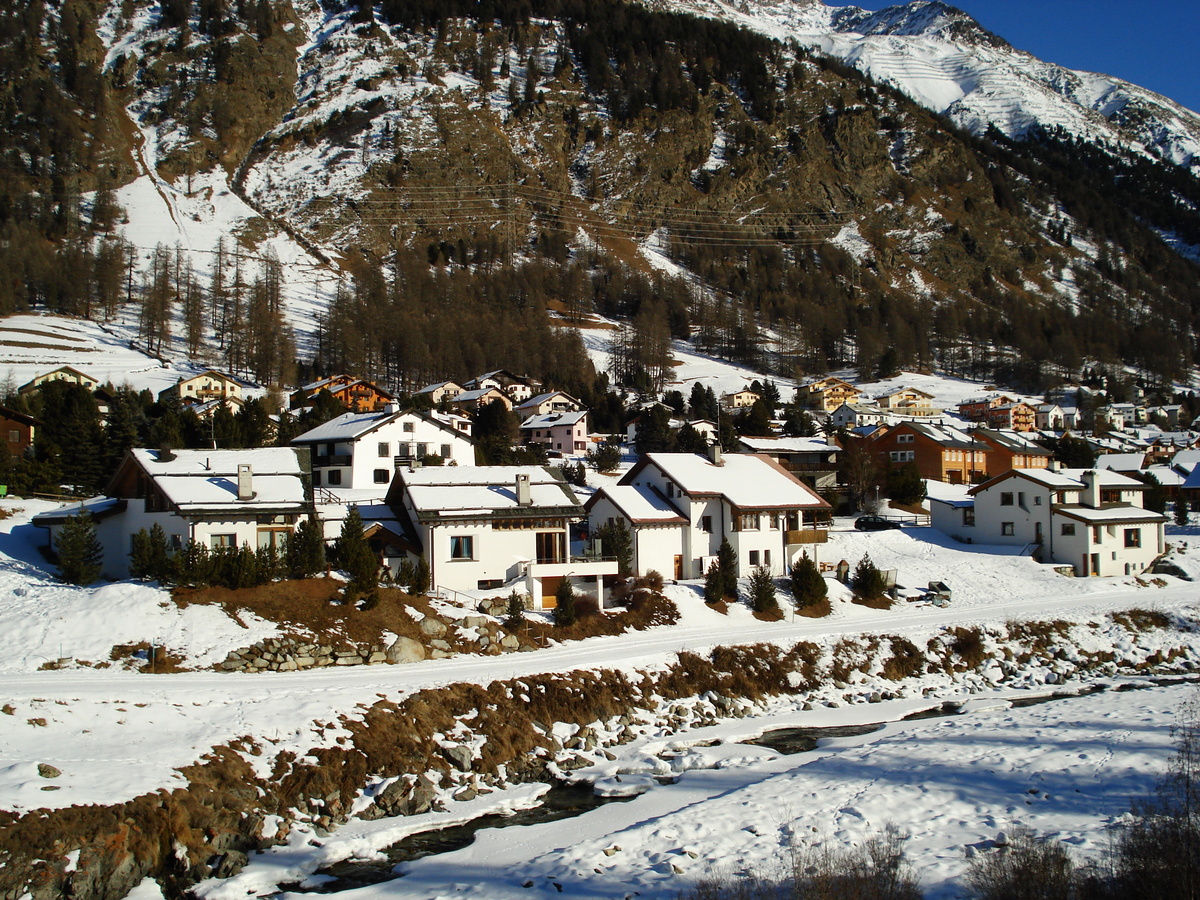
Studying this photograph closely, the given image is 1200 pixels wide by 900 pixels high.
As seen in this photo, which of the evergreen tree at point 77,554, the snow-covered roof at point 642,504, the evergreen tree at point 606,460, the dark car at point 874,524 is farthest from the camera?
the evergreen tree at point 606,460

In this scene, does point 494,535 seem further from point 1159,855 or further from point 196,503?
point 1159,855

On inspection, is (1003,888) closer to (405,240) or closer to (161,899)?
(161,899)

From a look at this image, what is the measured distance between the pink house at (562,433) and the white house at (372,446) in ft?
88.7

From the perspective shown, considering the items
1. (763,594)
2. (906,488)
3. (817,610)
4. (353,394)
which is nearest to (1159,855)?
(763,594)

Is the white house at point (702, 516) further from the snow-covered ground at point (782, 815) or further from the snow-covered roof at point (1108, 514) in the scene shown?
the snow-covered ground at point (782, 815)

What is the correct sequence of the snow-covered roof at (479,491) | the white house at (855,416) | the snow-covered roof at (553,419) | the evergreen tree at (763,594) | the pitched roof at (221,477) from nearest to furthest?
the pitched roof at (221,477)
the snow-covered roof at (479,491)
the evergreen tree at (763,594)
the snow-covered roof at (553,419)
the white house at (855,416)

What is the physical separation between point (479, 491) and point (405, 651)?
38.8 feet

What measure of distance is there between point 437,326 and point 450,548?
3924 inches

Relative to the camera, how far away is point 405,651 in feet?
91.7

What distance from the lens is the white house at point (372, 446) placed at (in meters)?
52.2

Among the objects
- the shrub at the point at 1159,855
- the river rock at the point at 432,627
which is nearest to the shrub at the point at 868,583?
the river rock at the point at 432,627

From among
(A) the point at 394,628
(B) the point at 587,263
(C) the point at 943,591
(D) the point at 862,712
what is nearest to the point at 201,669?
Result: (A) the point at 394,628

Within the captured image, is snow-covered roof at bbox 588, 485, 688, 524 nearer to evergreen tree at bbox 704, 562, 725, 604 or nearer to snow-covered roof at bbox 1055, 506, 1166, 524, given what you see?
evergreen tree at bbox 704, 562, 725, 604

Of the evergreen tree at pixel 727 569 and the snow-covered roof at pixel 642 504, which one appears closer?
the evergreen tree at pixel 727 569
